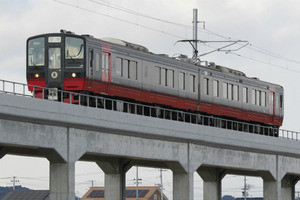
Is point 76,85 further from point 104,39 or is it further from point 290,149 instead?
point 290,149

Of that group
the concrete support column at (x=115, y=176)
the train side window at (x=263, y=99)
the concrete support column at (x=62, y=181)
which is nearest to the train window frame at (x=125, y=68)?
the concrete support column at (x=115, y=176)

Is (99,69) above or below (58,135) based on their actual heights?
above

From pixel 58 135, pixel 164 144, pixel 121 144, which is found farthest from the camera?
pixel 164 144

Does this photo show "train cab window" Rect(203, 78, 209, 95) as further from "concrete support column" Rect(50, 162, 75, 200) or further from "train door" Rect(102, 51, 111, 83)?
"concrete support column" Rect(50, 162, 75, 200)

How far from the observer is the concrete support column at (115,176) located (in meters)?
44.8

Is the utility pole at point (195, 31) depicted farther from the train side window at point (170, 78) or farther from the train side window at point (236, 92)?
the train side window at point (170, 78)

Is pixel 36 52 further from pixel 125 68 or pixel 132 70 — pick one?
pixel 132 70

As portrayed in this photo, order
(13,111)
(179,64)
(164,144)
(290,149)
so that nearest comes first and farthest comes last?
1. (13,111)
2. (164,144)
3. (179,64)
4. (290,149)

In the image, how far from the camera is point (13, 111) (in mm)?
30578

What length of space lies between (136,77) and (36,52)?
16.0 feet

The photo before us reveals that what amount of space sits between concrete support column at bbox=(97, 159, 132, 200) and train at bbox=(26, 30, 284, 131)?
4.00 m

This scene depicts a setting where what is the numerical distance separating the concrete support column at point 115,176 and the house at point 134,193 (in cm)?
7125

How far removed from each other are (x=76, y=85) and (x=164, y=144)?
530cm

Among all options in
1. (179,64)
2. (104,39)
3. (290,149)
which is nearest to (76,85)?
(104,39)
